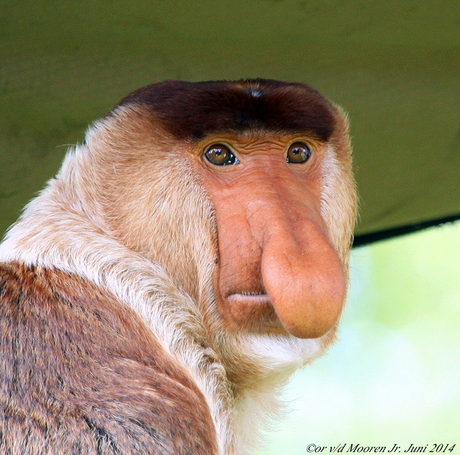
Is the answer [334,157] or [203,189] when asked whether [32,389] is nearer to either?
[203,189]

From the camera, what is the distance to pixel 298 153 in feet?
11.2

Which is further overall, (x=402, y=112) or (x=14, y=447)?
(x=402, y=112)

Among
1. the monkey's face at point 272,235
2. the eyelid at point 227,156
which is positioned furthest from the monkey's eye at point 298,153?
the eyelid at point 227,156

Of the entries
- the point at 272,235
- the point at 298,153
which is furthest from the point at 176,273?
the point at 298,153

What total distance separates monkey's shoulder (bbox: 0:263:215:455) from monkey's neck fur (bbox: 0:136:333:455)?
62mm

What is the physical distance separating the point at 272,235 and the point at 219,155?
51 cm

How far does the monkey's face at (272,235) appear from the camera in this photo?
281 cm

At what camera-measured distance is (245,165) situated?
10.8 feet

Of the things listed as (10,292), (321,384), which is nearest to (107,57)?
(10,292)

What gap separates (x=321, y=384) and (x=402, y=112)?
350 cm

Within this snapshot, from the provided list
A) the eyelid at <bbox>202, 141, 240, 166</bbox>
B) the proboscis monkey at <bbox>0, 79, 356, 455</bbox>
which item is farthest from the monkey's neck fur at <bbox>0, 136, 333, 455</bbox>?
the eyelid at <bbox>202, 141, 240, 166</bbox>

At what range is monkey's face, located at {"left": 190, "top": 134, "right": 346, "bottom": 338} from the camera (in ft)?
9.21

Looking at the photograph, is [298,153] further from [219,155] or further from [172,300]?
[172,300]

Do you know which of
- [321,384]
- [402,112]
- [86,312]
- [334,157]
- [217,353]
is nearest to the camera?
[86,312]
